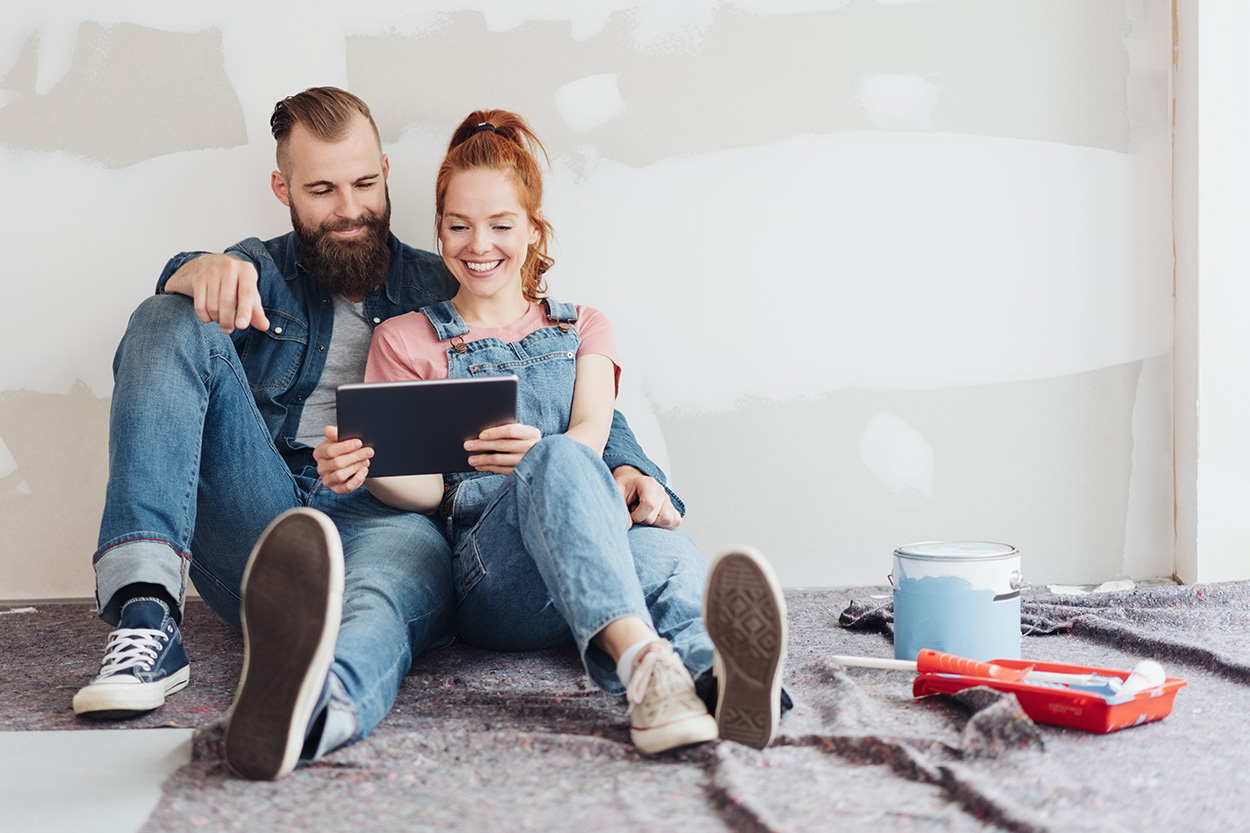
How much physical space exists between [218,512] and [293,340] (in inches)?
15.2

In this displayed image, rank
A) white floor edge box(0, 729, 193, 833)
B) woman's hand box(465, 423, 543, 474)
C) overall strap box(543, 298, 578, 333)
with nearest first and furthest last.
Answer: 1. white floor edge box(0, 729, 193, 833)
2. woman's hand box(465, 423, 543, 474)
3. overall strap box(543, 298, 578, 333)

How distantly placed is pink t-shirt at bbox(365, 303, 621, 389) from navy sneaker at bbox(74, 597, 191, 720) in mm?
478

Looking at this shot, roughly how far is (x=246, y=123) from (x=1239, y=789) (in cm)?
192

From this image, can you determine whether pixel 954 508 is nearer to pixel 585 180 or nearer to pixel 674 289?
pixel 674 289

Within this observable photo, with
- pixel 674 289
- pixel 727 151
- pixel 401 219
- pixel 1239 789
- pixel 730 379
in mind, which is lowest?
pixel 1239 789

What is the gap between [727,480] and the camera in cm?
192

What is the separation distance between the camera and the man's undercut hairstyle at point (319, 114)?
1.60 m

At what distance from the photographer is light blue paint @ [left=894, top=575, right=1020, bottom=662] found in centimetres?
122

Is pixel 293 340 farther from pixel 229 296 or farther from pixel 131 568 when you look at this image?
pixel 131 568

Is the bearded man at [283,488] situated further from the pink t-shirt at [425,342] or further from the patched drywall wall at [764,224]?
the patched drywall wall at [764,224]

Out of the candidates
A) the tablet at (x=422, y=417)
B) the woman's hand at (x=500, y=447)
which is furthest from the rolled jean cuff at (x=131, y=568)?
the woman's hand at (x=500, y=447)

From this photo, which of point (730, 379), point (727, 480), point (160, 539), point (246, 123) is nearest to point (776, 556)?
point (727, 480)

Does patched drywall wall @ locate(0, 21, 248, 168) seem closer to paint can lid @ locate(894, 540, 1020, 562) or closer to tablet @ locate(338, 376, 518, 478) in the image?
tablet @ locate(338, 376, 518, 478)

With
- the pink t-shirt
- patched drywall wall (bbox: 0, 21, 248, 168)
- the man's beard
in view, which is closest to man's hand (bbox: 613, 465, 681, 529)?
the pink t-shirt
